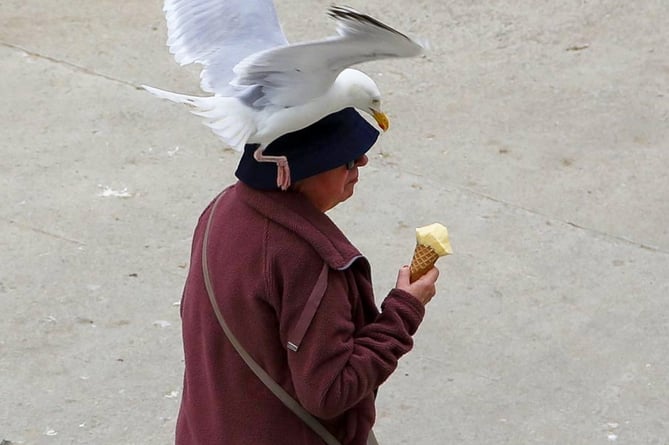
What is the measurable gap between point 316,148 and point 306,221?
0.14m

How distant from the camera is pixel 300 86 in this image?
2652mm

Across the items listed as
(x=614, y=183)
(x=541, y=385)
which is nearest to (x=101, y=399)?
(x=541, y=385)

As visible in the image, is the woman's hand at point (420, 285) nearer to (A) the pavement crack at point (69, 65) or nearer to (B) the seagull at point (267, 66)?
(B) the seagull at point (267, 66)

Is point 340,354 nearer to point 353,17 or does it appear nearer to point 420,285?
point 420,285

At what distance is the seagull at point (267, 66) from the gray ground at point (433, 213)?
5.61ft

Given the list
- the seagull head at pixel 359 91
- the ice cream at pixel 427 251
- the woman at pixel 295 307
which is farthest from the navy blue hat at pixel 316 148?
the ice cream at pixel 427 251

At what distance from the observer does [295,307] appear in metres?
2.43

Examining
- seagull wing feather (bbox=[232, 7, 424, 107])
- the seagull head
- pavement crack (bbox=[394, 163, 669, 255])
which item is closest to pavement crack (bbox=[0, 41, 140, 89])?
pavement crack (bbox=[394, 163, 669, 255])

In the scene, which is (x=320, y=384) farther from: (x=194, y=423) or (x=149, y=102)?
(x=149, y=102)

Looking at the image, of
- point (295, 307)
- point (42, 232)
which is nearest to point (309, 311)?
point (295, 307)

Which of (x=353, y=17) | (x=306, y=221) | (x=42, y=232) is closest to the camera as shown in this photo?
(x=353, y=17)

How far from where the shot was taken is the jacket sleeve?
2422 millimetres

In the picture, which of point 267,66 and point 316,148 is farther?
point 267,66

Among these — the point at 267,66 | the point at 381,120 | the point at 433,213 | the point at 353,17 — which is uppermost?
the point at 353,17
